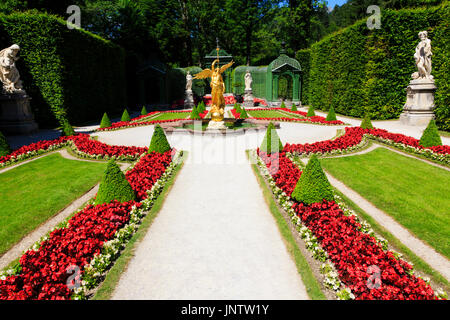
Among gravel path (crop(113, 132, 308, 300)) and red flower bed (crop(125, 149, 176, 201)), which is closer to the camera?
gravel path (crop(113, 132, 308, 300))

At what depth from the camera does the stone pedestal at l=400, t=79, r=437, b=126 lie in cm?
2020

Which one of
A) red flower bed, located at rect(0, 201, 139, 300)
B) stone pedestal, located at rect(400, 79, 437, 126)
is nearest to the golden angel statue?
red flower bed, located at rect(0, 201, 139, 300)

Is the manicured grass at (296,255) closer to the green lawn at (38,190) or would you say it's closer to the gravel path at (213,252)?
the gravel path at (213,252)

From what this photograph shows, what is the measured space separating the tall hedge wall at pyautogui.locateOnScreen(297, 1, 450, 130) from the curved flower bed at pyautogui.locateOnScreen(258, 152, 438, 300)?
17.6 meters

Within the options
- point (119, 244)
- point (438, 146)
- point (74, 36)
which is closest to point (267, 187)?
point (119, 244)

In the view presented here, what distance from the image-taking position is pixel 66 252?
5.82 metres

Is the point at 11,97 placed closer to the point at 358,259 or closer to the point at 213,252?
the point at 213,252

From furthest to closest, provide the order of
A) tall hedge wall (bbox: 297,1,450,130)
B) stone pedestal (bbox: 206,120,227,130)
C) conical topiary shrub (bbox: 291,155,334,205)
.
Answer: tall hedge wall (bbox: 297,1,450,130)
stone pedestal (bbox: 206,120,227,130)
conical topiary shrub (bbox: 291,155,334,205)

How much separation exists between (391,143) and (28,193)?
16.4 meters

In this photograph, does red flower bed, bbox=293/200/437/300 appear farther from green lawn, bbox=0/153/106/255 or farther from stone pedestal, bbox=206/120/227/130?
stone pedestal, bbox=206/120/227/130

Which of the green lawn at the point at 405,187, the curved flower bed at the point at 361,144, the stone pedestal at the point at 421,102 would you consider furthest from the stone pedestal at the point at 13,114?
the stone pedestal at the point at 421,102

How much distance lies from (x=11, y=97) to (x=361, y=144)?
74.5 feet

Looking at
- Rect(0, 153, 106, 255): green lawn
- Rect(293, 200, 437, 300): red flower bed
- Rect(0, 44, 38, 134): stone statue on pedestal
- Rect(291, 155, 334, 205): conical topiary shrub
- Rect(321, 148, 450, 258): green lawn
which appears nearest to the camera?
Rect(293, 200, 437, 300): red flower bed

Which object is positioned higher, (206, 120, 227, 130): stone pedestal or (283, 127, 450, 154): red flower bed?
(206, 120, 227, 130): stone pedestal
